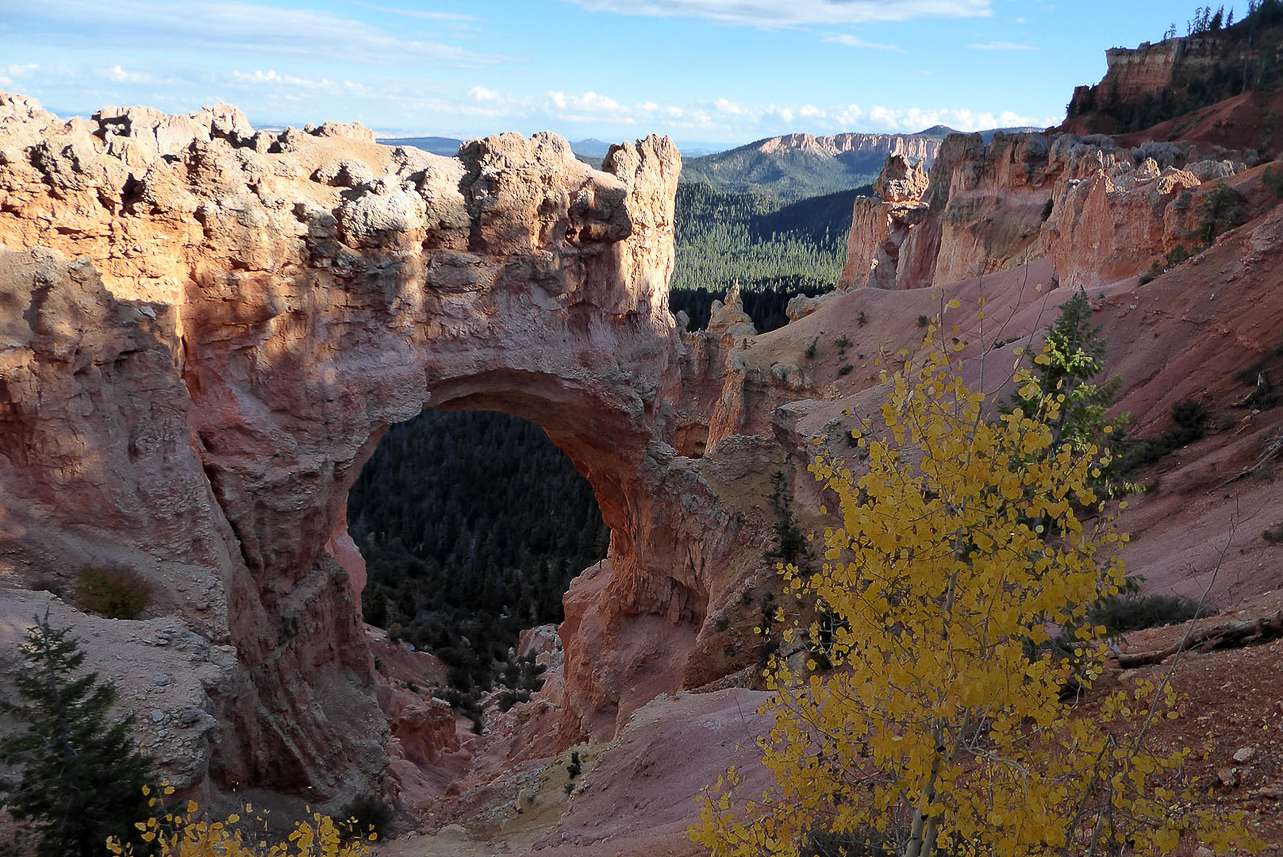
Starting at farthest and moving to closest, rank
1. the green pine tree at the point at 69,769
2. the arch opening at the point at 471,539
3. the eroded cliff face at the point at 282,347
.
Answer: the arch opening at the point at 471,539
the eroded cliff face at the point at 282,347
the green pine tree at the point at 69,769

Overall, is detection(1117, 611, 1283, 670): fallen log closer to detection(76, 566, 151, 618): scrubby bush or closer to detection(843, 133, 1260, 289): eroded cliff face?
detection(76, 566, 151, 618): scrubby bush

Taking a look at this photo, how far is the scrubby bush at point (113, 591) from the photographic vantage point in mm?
12758

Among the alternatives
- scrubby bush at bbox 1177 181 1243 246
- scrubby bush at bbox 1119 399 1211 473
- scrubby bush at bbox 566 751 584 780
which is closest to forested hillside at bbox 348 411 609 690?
scrubby bush at bbox 566 751 584 780

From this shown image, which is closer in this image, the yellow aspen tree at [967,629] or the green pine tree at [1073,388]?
the yellow aspen tree at [967,629]

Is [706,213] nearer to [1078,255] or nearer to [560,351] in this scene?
[1078,255]

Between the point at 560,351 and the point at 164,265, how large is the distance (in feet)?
29.9

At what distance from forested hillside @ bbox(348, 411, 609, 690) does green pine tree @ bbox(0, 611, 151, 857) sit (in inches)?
941

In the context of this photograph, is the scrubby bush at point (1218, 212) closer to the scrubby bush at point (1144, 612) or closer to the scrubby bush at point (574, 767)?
the scrubby bush at point (1144, 612)

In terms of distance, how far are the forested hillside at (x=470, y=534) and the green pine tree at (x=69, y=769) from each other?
941 inches

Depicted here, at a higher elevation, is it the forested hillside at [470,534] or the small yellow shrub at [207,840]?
the small yellow shrub at [207,840]

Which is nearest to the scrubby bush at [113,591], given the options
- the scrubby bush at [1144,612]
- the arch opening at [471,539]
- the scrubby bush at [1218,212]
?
the scrubby bush at [1144,612]

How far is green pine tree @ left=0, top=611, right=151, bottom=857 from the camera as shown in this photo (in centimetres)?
878

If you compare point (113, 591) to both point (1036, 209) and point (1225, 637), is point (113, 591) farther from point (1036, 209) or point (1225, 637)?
point (1036, 209)

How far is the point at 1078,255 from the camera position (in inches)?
1340
